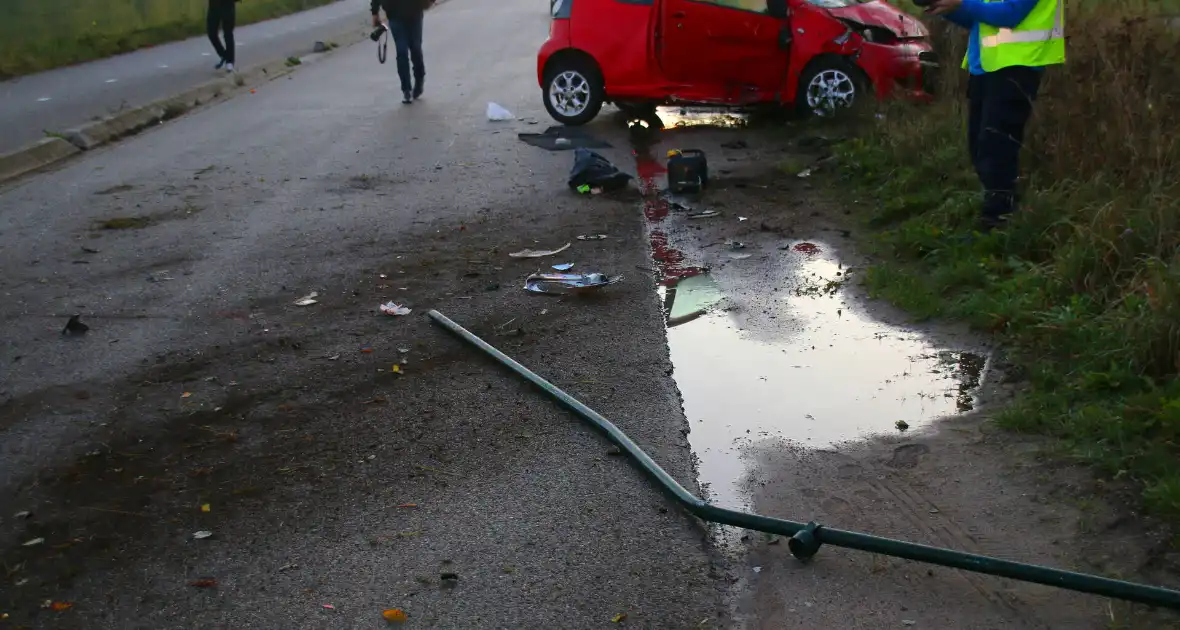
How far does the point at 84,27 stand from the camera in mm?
24188

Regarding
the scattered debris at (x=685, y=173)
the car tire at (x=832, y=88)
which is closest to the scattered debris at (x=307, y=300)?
the scattered debris at (x=685, y=173)

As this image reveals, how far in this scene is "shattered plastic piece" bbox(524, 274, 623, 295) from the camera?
6.88 metres

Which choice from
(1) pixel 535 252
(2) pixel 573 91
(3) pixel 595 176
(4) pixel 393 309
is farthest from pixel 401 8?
(4) pixel 393 309

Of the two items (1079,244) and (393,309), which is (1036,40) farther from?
(393,309)

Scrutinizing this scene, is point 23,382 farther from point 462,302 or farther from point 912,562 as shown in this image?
point 912,562

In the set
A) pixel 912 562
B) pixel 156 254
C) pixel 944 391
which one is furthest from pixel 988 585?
pixel 156 254

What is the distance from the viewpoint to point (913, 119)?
9602mm

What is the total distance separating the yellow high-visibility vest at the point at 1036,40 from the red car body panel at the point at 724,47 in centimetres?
408

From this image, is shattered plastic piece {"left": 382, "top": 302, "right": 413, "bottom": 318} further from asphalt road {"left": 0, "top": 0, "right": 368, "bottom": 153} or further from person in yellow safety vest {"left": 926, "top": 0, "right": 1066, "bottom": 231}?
asphalt road {"left": 0, "top": 0, "right": 368, "bottom": 153}

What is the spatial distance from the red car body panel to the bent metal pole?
7492mm

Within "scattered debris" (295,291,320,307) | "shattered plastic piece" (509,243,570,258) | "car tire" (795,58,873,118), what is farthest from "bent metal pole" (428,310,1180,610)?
"car tire" (795,58,873,118)

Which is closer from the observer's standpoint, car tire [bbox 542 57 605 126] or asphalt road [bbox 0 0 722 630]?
asphalt road [bbox 0 0 722 630]

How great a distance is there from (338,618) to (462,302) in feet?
11.1

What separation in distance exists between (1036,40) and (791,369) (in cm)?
255
